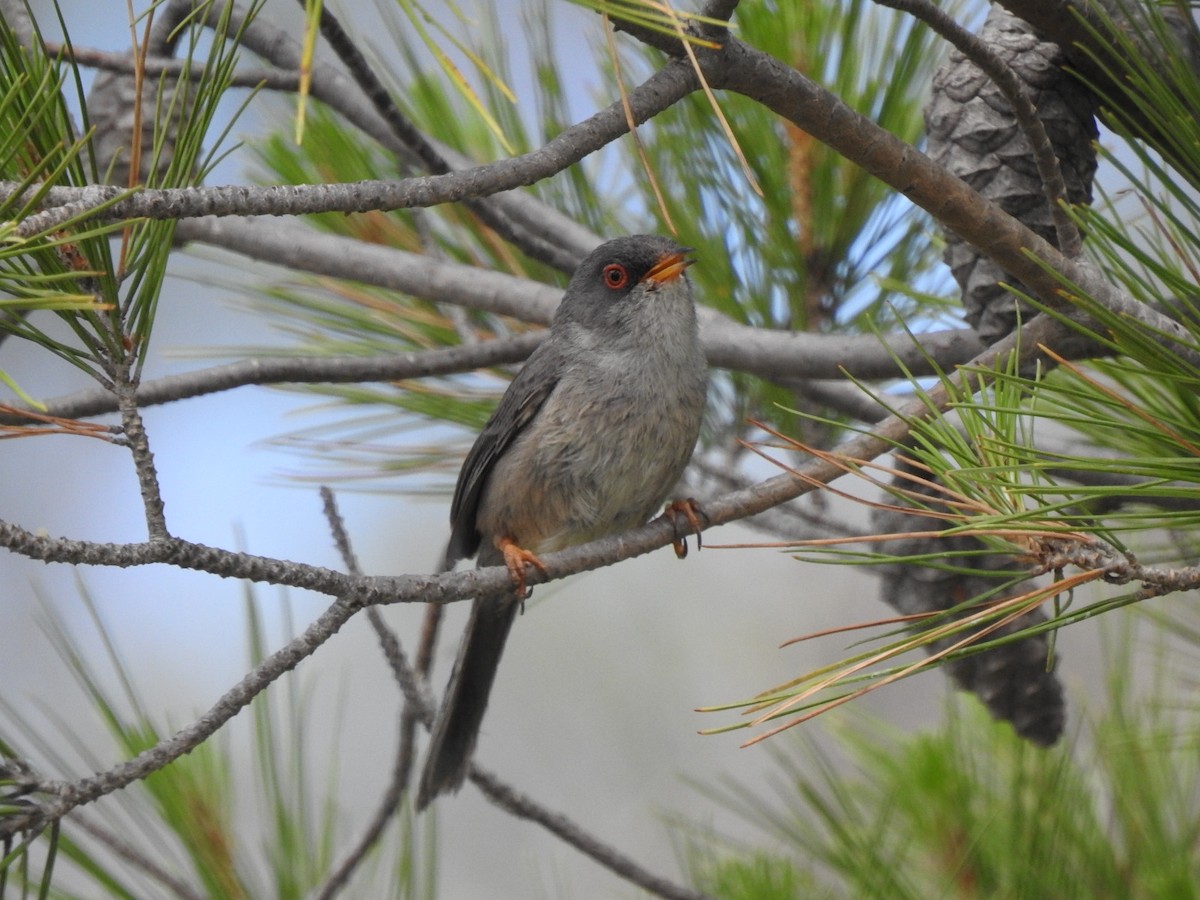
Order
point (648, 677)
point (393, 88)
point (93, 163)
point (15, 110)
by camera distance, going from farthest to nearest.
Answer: point (648, 677)
point (393, 88)
point (93, 163)
point (15, 110)

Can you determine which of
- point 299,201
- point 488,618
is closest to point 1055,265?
point 299,201

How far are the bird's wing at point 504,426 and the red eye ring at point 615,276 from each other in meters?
0.25

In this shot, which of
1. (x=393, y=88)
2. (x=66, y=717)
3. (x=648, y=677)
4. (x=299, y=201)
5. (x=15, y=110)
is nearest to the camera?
(x=299, y=201)

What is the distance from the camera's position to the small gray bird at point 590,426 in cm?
306

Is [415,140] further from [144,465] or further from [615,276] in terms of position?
[144,465]

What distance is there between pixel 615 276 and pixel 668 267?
15 centimetres

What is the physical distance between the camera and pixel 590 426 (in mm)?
3086

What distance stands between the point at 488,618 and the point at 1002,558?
1.43 metres

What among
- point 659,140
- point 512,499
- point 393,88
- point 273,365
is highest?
point 393,88

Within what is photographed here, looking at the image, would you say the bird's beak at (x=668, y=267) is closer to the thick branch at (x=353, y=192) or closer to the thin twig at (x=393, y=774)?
the thin twig at (x=393, y=774)

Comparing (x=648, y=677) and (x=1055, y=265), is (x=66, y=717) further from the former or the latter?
(x=1055, y=265)

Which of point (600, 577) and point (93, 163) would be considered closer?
point (93, 163)

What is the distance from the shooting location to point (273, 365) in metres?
2.56

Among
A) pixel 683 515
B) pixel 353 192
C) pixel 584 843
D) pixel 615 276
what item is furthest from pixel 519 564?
pixel 353 192
